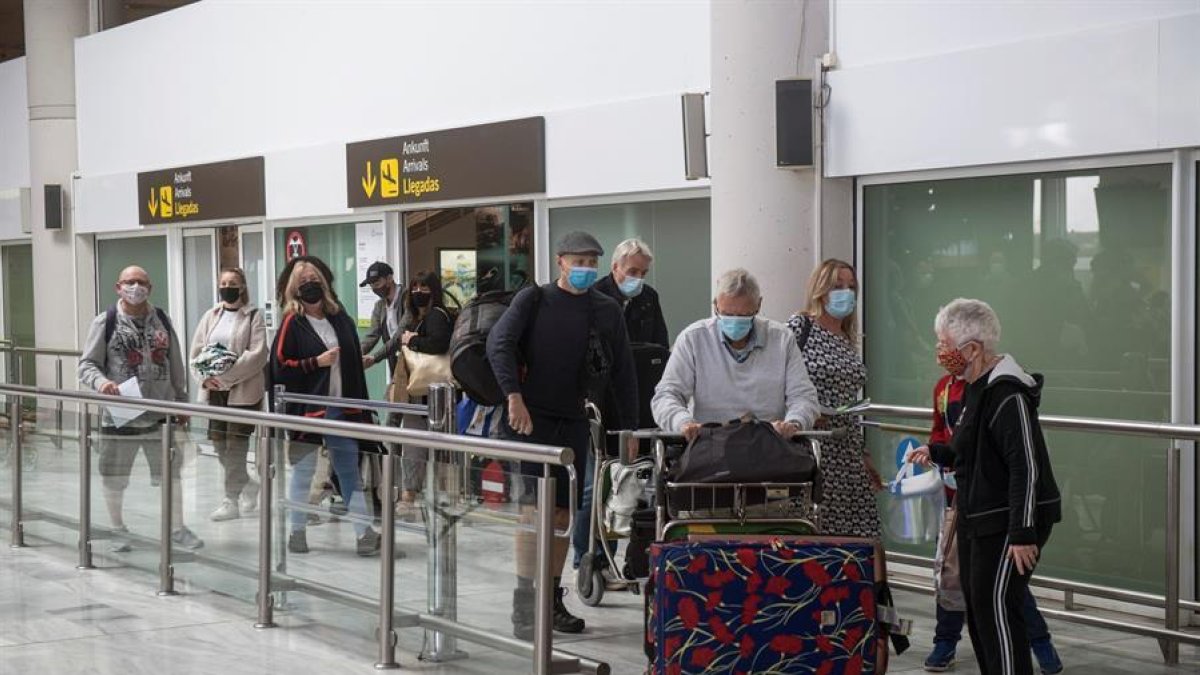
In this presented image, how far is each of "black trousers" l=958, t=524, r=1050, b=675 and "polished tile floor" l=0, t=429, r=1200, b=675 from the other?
1.18 metres

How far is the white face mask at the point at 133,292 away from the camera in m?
9.90

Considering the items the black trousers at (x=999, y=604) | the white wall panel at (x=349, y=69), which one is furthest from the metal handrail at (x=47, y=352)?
the black trousers at (x=999, y=604)

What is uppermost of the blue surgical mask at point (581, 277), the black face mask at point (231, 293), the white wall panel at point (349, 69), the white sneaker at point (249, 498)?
the white wall panel at point (349, 69)

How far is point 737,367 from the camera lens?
6562 millimetres

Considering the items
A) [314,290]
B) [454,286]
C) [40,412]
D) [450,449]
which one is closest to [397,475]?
[450,449]

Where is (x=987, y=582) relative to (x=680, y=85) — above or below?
below

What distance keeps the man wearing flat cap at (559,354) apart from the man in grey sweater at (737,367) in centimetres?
98

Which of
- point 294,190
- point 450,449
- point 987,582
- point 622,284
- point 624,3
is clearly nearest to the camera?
point 987,582

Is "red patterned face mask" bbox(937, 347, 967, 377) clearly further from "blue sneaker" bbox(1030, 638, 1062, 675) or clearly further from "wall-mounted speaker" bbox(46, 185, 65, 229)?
"wall-mounted speaker" bbox(46, 185, 65, 229)

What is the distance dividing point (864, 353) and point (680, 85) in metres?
2.22

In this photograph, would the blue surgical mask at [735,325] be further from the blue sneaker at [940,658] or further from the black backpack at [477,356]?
the blue sneaker at [940,658]

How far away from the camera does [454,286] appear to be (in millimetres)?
13383

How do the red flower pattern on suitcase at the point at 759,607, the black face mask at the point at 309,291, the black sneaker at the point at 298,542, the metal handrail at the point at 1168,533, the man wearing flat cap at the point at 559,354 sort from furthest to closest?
the black face mask at the point at 309,291, the black sneaker at the point at 298,542, the man wearing flat cap at the point at 559,354, the metal handrail at the point at 1168,533, the red flower pattern on suitcase at the point at 759,607

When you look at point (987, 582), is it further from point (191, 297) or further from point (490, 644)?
point (191, 297)
